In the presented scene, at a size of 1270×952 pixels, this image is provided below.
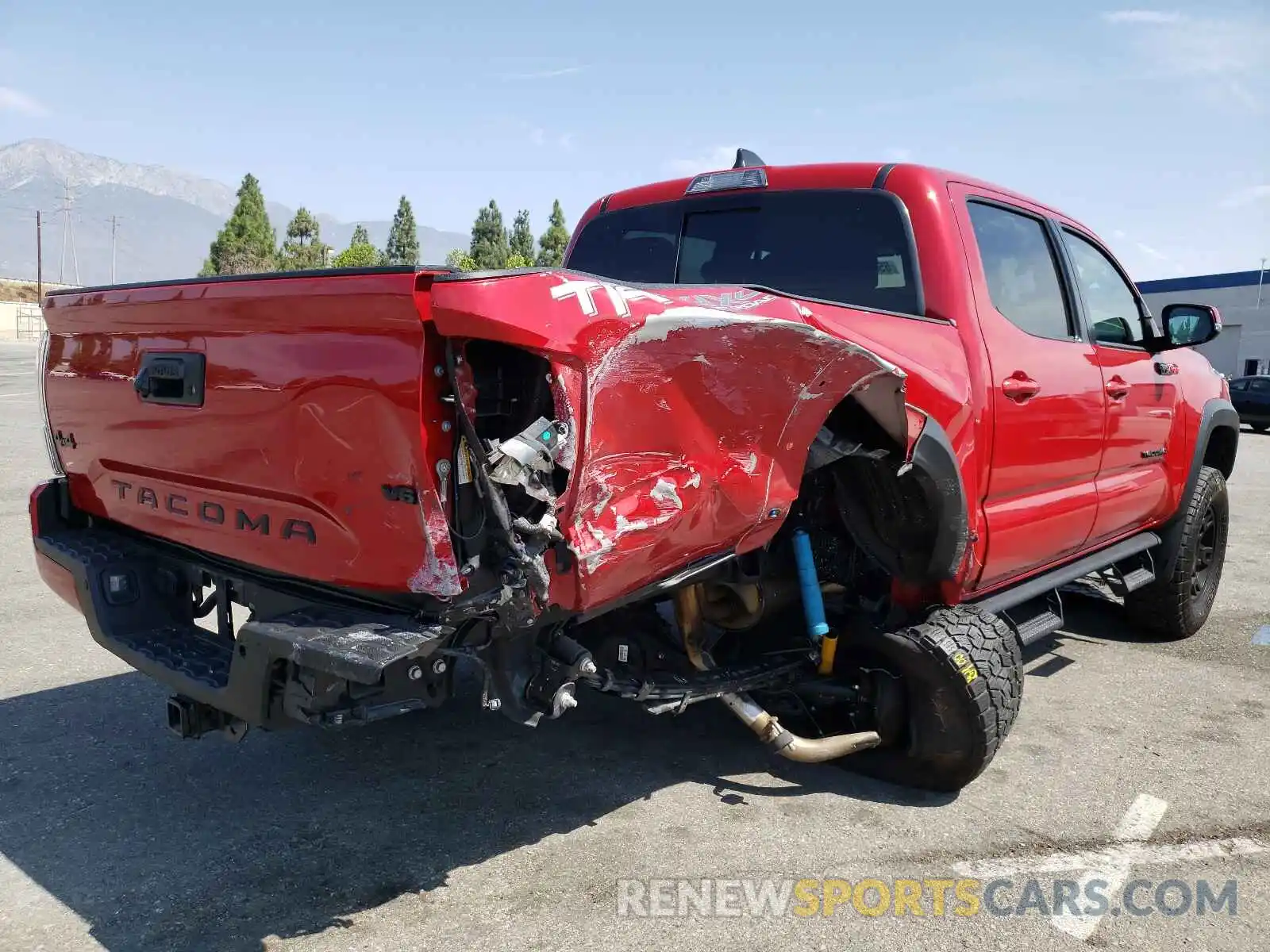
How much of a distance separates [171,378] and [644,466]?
1.38 metres

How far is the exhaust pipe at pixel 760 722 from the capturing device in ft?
11.0

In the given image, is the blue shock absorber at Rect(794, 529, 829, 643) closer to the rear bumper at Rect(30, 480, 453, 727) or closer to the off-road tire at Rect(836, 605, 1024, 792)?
the off-road tire at Rect(836, 605, 1024, 792)

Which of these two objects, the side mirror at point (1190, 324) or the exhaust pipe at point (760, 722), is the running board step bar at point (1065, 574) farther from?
the side mirror at point (1190, 324)

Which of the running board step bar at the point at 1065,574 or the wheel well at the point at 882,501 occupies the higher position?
the wheel well at the point at 882,501

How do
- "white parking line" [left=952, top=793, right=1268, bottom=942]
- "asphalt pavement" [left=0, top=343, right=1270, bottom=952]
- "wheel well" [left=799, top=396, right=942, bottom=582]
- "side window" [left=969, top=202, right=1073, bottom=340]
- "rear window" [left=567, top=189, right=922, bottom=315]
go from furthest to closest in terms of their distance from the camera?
"side window" [left=969, top=202, right=1073, bottom=340]
"rear window" [left=567, top=189, right=922, bottom=315]
"wheel well" [left=799, top=396, right=942, bottom=582]
"white parking line" [left=952, top=793, right=1268, bottom=942]
"asphalt pavement" [left=0, top=343, right=1270, bottom=952]

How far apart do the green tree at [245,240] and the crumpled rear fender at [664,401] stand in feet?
221

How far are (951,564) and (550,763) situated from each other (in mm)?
1643

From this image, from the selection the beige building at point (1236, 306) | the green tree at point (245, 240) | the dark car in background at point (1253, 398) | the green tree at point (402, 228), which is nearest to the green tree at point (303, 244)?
the green tree at point (245, 240)

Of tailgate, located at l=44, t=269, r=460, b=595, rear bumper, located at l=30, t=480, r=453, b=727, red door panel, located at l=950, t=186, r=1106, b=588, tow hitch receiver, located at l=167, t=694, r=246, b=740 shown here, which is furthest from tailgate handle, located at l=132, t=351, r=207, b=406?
red door panel, located at l=950, t=186, r=1106, b=588

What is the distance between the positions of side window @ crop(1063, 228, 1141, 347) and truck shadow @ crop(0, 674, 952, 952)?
94.0 inches

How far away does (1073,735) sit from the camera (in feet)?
13.7

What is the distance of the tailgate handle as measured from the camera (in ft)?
8.83

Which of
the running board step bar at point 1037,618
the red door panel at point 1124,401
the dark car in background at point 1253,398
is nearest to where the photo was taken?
the running board step bar at point 1037,618

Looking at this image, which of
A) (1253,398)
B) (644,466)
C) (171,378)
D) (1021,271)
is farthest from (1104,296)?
(1253,398)
